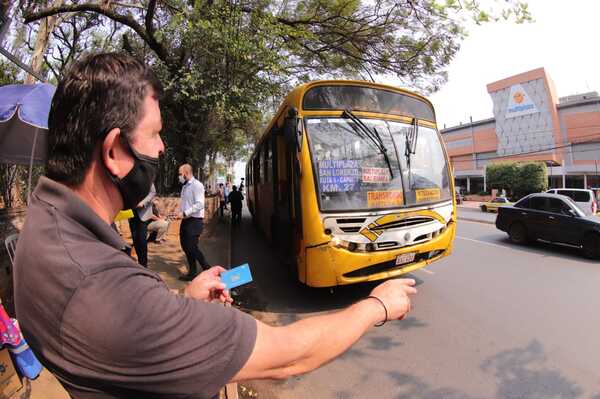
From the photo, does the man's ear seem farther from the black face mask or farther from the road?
the road

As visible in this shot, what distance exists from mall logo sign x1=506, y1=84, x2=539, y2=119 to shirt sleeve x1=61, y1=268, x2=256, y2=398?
5075 cm

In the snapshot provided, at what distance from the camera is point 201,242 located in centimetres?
898

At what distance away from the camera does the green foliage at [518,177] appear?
105ft

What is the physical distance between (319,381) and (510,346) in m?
2.18

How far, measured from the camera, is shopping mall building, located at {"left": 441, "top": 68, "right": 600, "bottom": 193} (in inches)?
1462

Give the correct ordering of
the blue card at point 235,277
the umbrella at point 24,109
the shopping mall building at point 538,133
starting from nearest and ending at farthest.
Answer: the blue card at point 235,277
the umbrella at point 24,109
the shopping mall building at point 538,133

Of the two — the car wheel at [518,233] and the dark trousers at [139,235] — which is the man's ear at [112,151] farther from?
the car wheel at [518,233]

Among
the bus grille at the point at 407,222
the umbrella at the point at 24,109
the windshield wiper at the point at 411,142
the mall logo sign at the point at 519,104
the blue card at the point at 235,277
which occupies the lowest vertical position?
the bus grille at the point at 407,222

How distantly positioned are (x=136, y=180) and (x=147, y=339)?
0.52 metres

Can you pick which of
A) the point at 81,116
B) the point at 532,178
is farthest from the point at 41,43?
the point at 532,178

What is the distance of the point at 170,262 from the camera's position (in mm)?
6582

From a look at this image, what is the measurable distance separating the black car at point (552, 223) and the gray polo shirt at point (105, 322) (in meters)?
9.43

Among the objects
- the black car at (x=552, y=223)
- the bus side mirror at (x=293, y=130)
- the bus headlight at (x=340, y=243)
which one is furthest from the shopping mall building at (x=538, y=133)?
the bus side mirror at (x=293, y=130)

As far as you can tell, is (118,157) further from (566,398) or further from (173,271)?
(173,271)
